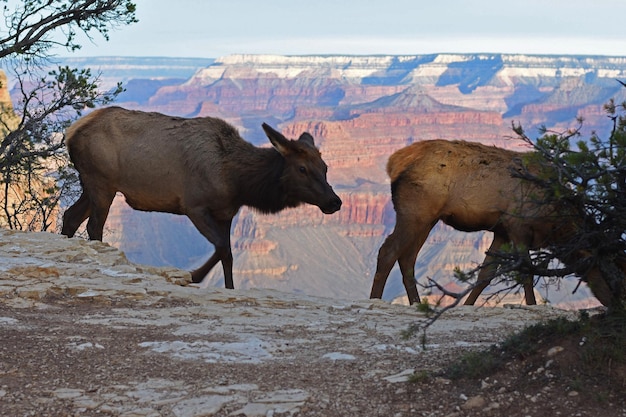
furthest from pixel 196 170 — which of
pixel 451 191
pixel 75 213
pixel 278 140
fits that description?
pixel 451 191

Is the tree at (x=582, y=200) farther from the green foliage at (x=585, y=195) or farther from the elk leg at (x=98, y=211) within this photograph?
the elk leg at (x=98, y=211)

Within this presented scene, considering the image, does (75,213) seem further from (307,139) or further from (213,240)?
(307,139)

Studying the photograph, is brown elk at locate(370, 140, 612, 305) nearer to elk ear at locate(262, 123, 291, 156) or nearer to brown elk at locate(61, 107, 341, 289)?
brown elk at locate(61, 107, 341, 289)

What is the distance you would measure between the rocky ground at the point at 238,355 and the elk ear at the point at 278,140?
101 inches

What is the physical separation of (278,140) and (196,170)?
1201 mm

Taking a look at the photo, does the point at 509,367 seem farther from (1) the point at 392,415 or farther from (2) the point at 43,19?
(2) the point at 43,19

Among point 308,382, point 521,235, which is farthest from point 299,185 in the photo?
point 308,382

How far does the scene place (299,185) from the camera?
12742 mm

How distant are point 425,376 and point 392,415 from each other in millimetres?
596

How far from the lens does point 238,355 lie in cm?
737

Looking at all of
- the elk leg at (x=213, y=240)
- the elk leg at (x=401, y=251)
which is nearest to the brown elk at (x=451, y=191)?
the elk leg at (x=401, y=251)

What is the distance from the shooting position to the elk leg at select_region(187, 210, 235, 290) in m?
12.3

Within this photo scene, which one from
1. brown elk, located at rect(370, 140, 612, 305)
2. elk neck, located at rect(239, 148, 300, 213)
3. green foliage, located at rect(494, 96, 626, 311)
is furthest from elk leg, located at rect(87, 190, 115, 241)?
green foliage, located at rect(494, 96, 626, 311)

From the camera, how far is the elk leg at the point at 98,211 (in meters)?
13.3
